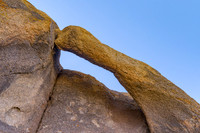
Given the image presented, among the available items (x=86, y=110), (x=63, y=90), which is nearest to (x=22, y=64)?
(x=63, y=90)

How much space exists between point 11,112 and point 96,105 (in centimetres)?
196

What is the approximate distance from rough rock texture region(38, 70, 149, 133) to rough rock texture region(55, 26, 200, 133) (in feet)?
1.79

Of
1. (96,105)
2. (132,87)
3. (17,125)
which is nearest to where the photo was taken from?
(17,125)

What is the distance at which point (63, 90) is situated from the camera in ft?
13.6

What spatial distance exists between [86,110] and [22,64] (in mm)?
1822

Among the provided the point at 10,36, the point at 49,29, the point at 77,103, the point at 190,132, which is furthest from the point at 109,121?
the point at 10,36

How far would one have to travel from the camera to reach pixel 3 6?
3.09 m

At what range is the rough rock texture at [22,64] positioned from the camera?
300 centimetres

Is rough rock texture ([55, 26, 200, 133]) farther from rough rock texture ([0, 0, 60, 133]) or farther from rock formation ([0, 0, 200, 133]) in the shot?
rough rock texture ([0, 0, 60, 133])

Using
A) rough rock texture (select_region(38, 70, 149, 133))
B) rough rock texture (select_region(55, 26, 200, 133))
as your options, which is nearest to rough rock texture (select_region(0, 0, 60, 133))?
rough rock texture (select_region(38, 70, 149, 133))

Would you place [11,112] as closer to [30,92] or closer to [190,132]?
[30,92]

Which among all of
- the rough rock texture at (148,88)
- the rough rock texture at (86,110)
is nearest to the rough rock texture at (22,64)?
the rough rock texture at (86,110)

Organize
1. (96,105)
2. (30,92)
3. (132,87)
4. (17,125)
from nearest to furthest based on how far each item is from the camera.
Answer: (17,125) < (30,92) < (132,87) < (96,105)

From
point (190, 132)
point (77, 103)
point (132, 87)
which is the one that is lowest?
point (77, 103)
